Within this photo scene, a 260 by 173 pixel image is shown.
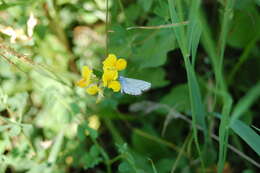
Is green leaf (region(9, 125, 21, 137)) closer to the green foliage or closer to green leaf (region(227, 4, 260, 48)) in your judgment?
the green foliage

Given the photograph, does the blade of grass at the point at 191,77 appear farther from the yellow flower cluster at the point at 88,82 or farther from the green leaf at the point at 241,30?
the green leaf at the point at 241,30

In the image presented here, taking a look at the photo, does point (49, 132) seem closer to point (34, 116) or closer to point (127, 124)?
point (34, 116)

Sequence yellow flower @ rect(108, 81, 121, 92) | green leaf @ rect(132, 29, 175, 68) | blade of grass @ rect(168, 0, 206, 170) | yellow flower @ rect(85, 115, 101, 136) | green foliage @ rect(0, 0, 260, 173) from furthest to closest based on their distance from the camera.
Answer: yellow flower @ rect(85, 115, 101, 136)
green leaf @ rect(132, 29, 175, 68)
green foliage @ rect(0, 0, 260, 173)
yellow flower @ rect(108, 81, 121, 92)
blade of grass @ rect(168, 0, 206, 170)

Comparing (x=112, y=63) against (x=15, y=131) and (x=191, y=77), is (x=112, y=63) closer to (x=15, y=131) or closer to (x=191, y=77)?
(x=191, y=77)

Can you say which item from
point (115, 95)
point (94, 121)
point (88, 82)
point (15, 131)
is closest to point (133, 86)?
point (88, 82)

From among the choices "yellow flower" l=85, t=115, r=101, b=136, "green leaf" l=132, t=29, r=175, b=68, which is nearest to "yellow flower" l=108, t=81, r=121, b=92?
"green leaf" l=132, t=29, r=175, b=68

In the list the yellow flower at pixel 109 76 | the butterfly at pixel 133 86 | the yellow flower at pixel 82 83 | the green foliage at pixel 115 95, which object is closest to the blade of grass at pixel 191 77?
the green foliage at pixel 115 95
